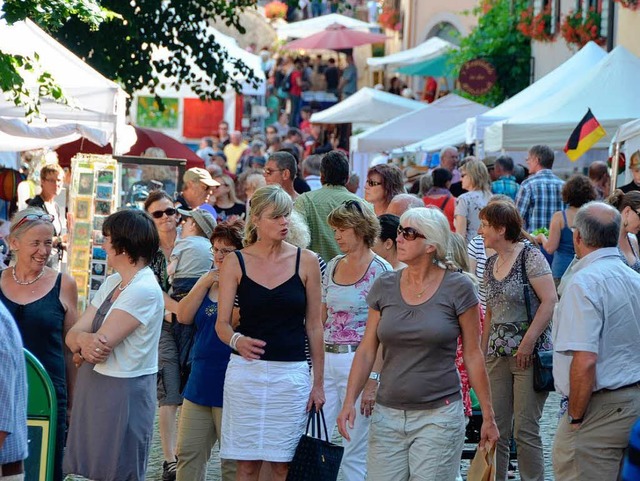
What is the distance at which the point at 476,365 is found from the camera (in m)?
6.19

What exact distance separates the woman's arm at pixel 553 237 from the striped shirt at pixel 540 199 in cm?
141

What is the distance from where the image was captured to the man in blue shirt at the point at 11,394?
4531 millimetres

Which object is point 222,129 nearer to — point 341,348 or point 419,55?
point 419,55

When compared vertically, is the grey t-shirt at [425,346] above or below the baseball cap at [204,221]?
below

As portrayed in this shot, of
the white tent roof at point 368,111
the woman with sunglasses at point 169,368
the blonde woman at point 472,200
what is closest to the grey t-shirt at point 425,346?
the woman with sunglasses at point 169,368

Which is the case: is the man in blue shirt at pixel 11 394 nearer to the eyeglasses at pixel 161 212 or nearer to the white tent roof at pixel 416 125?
the eyeglasses at pixel 161 212

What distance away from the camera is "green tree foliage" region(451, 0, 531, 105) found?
2697 cm

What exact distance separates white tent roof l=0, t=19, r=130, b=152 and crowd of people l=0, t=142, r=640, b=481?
4.21 meters

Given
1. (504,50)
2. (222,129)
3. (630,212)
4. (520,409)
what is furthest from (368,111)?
(520,409)

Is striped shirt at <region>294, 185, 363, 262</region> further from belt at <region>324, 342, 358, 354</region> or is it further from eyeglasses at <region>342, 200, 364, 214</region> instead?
belt at <region>324, 342, 358, 354</region>

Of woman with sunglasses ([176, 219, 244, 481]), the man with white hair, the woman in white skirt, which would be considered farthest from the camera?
Result: the man with white hair

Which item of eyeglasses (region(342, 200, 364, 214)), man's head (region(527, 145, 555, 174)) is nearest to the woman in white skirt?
eyeglasses (region(342, 200, 364, 214))

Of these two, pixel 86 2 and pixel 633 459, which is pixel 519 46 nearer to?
pixel 86 2

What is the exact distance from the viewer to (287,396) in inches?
261
